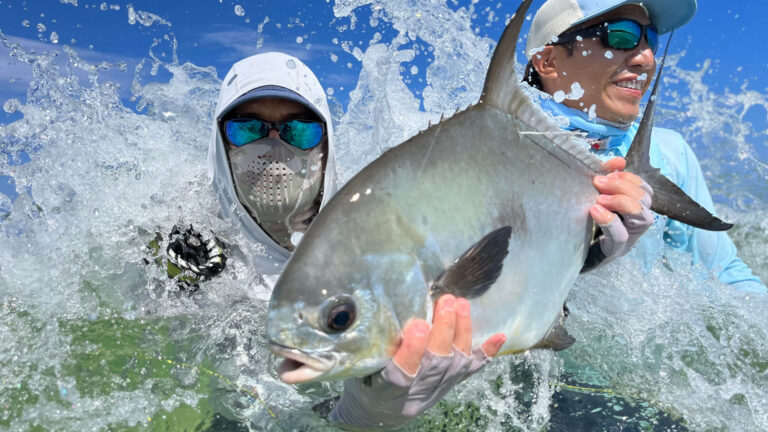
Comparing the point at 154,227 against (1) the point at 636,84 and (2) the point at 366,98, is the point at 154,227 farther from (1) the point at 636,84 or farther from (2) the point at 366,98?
(1) the point at 636,84

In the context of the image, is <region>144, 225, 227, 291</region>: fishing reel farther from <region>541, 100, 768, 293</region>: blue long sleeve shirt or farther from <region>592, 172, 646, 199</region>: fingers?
<region>541, 100, 768, 293</region>: blue long sleeve shirt

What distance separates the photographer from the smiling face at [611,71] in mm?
3650

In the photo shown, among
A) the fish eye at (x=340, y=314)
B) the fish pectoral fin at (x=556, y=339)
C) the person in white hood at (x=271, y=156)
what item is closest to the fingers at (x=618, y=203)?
the fish pectoral fin at (x=556, y=339)

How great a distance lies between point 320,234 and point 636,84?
297 cm

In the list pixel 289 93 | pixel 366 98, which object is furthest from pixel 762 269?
pixel 289 93

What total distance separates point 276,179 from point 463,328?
159cm

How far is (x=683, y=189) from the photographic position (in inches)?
160

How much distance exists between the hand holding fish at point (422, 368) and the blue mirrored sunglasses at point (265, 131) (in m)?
1.44

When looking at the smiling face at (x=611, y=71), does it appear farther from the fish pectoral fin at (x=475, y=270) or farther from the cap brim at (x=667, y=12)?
the fish pectoral fin at (x=475, y=270)

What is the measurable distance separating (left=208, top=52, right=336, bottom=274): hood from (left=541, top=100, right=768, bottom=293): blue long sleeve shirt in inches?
59.1

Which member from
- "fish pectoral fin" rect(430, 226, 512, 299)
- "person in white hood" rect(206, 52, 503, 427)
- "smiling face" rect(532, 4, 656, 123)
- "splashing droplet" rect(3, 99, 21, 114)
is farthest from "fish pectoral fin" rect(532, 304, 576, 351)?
"splashing droplet" rect(3, 99, 21, 114)

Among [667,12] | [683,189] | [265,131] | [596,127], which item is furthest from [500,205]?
[683,189]

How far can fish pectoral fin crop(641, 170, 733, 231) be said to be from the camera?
Answer: 2244 mm

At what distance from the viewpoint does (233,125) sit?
305 centimetres
